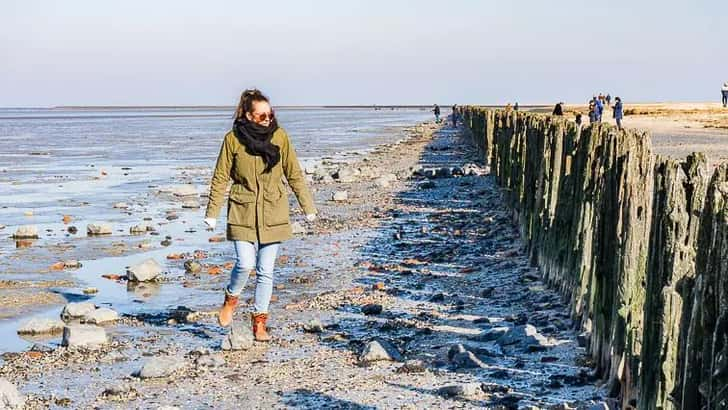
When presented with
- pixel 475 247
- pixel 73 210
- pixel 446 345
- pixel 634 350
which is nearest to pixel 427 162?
pixel 73 210

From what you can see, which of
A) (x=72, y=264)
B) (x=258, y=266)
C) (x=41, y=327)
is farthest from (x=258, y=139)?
(x=72, y=264)

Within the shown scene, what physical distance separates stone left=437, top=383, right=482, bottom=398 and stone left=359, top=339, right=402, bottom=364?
3.28 ft

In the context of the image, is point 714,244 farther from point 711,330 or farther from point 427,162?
point 427,162

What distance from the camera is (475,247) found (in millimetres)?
12523

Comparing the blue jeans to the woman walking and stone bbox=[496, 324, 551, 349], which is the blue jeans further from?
stone bbox=[496, 324, 551, 349]

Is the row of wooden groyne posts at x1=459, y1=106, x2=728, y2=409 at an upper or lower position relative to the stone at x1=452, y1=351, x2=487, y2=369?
upper

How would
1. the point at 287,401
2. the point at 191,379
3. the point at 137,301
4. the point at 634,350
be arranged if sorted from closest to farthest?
the point at 634,350, the point at 287,401, the point at 191,379, the point at 137,301

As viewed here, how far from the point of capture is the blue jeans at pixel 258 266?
775 centimetres

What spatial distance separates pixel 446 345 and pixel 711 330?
3.88 metres

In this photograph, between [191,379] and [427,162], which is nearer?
[191,379]

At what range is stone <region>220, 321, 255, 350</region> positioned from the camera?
7.66 m

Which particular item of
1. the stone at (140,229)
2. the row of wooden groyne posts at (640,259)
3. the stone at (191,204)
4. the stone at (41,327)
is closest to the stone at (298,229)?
the stone at (140,229)

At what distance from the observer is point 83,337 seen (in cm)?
798

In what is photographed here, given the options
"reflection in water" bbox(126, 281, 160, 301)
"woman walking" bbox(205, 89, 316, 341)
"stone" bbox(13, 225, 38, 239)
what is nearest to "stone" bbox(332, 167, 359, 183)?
"stone" bbox(13, 225, 38, 239)
